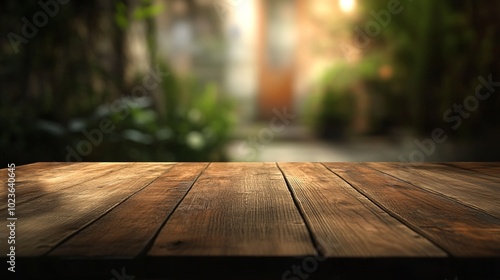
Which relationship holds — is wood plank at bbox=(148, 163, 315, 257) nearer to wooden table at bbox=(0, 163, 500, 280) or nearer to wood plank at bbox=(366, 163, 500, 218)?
wooden table at bbox=(0, 163, 500, 280)

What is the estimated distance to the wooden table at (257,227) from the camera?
61 centimetres

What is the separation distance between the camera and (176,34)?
6629 mm

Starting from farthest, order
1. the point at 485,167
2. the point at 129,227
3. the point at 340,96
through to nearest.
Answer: the point at 340,96 < the point at 485,167 < the point at 129,227

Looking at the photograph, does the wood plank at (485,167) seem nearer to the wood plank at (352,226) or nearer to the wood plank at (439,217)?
the wood plank at (439,217)

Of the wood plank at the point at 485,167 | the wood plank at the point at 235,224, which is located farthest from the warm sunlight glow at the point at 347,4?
the wood plank at the point at 235,224

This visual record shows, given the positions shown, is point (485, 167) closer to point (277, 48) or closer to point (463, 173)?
point (463, 173)

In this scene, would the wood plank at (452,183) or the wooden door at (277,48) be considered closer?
the wood plank at (452,183)

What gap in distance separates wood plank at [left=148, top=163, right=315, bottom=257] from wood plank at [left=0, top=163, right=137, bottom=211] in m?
0.31

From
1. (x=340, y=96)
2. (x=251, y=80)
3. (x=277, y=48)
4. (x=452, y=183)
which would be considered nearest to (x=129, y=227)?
(x=452, y=183)

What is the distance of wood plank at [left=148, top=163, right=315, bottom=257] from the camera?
64cm

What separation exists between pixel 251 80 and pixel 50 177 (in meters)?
5.53

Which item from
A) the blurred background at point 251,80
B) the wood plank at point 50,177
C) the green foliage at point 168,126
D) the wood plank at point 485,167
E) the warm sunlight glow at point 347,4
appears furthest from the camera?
the warm sunlight glow at point 347,4

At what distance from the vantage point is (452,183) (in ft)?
4.00

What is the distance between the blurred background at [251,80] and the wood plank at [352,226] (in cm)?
212
